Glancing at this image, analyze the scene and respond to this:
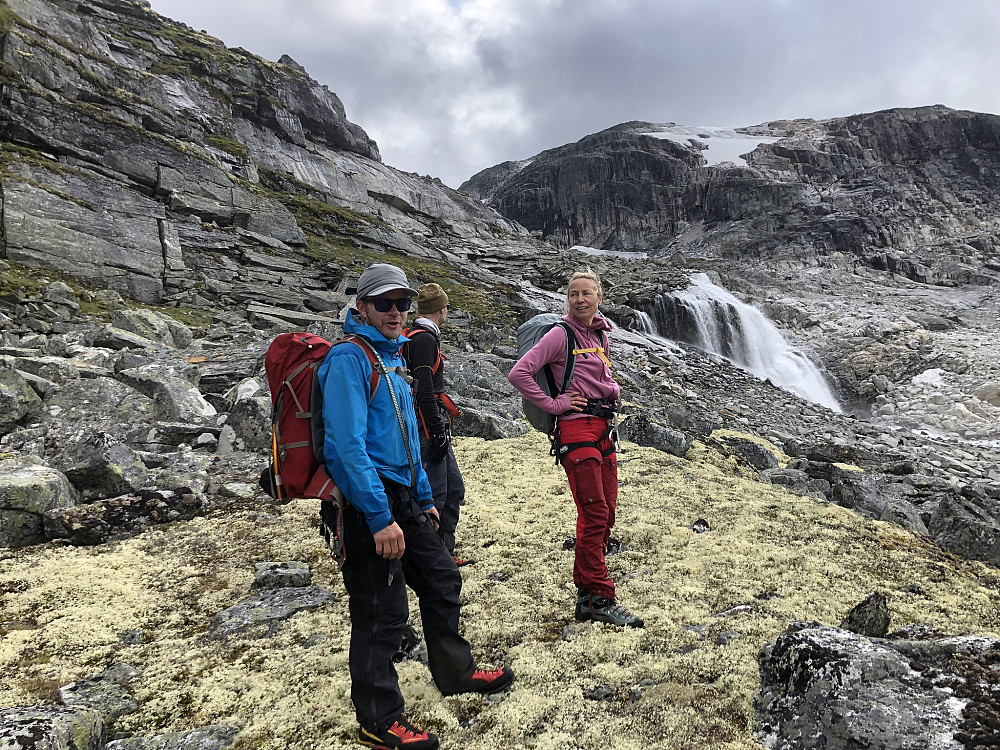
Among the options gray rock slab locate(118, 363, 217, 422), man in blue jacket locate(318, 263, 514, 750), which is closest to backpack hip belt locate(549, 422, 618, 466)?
man in blue jacket locate(318, 263, 514, 750)

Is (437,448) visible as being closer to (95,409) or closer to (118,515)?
(118,515)

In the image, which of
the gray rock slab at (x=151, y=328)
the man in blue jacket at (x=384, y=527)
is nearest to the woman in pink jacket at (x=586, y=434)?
the man in blue jacket at (x=384, y=527)

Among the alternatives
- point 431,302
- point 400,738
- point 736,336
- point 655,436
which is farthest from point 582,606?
point 736,336

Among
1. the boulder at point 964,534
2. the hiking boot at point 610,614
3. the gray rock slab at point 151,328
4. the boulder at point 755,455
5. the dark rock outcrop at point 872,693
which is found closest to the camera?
the dark rock outcrop at point 872,693

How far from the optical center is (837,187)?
7756cm

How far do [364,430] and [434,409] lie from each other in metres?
1.81

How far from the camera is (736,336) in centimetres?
3641

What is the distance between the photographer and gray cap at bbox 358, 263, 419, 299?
296cm

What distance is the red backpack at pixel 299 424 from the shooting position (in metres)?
2.68

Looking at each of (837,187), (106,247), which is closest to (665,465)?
(106,247)

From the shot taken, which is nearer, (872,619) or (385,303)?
(385,303)

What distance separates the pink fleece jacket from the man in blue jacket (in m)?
1.38

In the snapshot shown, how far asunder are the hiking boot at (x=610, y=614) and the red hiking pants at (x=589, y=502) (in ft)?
0.19

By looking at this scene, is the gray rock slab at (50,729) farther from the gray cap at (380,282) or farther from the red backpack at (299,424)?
the gray cap at (380,282)
